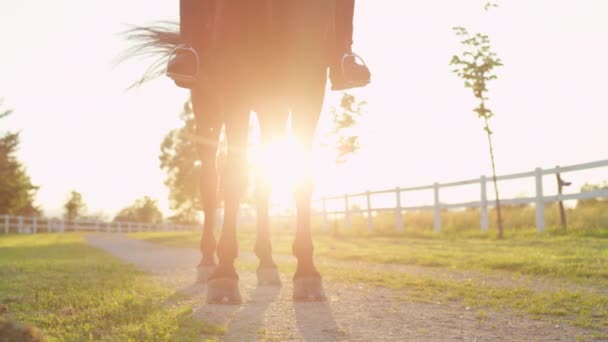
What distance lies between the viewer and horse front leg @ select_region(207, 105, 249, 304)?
3.48 metres

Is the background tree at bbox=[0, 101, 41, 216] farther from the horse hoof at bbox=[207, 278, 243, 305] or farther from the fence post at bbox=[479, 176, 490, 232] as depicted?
the horse hoof at bbox=[207, 278, 243, 305]

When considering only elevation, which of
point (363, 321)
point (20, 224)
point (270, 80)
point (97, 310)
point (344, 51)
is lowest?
point (363, 321)

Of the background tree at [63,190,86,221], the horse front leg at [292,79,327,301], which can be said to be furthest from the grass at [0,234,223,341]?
the background tree at [63,190,86,221]

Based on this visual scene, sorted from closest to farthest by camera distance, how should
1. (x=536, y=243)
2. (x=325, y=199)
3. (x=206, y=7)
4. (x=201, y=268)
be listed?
1. (x=206, y=7)
2. (x=201, y=268)
3. (x=536, y=243)
4. (x=325, y=199)

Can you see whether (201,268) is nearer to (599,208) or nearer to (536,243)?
(536,243)

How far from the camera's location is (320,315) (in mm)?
3016

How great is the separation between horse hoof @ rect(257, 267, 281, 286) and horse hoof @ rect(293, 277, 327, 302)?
889 mm

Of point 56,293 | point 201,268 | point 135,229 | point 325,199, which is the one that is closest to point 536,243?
point 201,268

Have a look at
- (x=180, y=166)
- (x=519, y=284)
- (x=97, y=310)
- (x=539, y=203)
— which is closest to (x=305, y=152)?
(x=97, y=310)

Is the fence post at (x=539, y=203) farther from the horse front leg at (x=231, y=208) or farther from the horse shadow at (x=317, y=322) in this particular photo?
the horse shadow at (x=317, y=322)

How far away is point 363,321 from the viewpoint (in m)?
2.85

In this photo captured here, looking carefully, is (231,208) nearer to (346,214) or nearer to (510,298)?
(510,298)

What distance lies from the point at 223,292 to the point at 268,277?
1.17 metres

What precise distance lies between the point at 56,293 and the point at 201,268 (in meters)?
1.52
